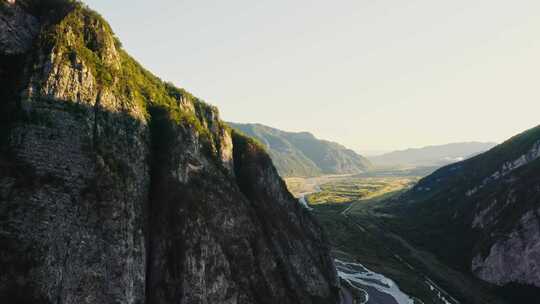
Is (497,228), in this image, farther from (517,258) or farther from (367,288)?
(367,288)

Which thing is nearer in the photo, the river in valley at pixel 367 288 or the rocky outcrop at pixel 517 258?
the river in valley at pixel 367 288

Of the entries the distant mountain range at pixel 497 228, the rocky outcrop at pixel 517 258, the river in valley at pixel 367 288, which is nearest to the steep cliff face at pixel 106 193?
the river in valley at pixel 367 288

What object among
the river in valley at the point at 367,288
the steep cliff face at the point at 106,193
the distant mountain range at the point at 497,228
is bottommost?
the river in valley at the point at 367,288

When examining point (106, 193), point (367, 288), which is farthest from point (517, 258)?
point (106, 193)

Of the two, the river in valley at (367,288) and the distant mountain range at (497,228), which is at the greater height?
the distant mountain range at (497,228)

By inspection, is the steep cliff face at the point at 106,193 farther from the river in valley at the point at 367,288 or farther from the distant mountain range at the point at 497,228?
the distant mountain range at the point at 497,228

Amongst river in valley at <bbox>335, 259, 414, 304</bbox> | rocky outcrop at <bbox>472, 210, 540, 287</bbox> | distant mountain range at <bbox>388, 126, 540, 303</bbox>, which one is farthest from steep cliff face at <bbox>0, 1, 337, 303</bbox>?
distant mountain range at <bbox>388, 126, 540, 303</bbox>
